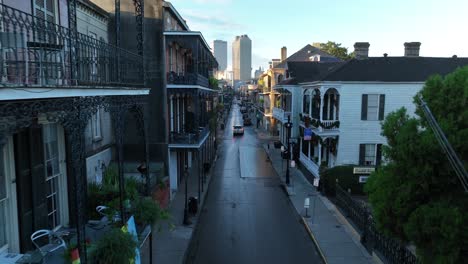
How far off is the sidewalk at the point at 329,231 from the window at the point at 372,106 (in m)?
5.71

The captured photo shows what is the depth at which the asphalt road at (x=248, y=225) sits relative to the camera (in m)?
14.1

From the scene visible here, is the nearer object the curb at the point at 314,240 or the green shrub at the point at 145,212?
the green shrub at the point at 145,212

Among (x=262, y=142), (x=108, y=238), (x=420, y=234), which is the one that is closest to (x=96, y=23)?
(x=108, y=238)

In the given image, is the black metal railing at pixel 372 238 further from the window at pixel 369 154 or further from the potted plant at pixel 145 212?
the potted plant at pixel 145 212

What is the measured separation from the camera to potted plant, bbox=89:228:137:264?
715 cm

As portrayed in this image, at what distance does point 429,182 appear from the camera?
7.82 meters

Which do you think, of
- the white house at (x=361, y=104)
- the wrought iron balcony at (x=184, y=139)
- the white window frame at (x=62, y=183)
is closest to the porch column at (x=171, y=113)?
the wrought iron balcony at (x=184, y=139)

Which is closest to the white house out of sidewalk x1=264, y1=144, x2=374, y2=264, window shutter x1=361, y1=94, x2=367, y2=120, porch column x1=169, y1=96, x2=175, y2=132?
window shutter x1=361, y1=94, x2=367, y2=120

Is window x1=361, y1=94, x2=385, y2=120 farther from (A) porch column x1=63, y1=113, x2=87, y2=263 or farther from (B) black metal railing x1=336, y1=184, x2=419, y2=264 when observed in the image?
(A) porch column x1=63, y1=113, x2=87, y2=263

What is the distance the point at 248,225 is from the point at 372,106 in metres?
11.1

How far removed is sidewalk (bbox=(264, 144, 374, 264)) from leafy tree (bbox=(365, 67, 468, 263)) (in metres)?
5.07

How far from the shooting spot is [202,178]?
24891mm

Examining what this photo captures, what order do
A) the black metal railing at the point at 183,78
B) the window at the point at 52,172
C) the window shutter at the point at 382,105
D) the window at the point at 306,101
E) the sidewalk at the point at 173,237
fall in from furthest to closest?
the window at the point at 306,101, the window shutter at the point at 382,105, the black metal railing at the point at 183,78, the sidewalk at the point at 173,237, the window at the point at 52,172

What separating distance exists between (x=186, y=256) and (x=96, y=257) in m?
6.93
